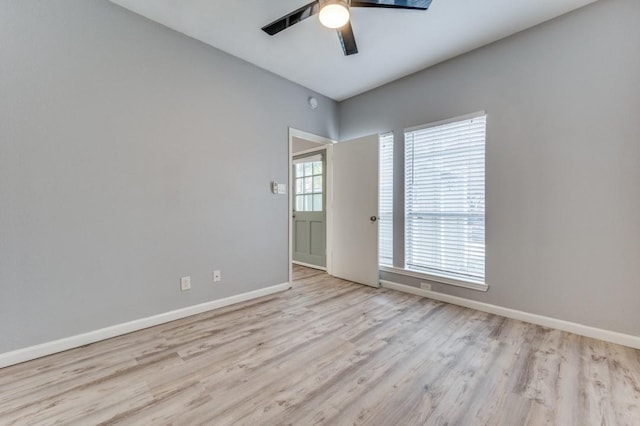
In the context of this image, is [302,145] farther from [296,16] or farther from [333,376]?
[333,376]

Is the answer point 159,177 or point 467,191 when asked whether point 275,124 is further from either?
point 467,191

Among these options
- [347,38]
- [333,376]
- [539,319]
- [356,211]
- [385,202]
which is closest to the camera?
[333,376]

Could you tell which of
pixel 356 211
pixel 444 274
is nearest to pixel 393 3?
pixel 356 211

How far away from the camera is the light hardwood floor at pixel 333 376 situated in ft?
4.65

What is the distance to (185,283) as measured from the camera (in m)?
2.67

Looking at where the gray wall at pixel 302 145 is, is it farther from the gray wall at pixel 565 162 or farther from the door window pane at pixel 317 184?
the gray wall at pixel 565 162

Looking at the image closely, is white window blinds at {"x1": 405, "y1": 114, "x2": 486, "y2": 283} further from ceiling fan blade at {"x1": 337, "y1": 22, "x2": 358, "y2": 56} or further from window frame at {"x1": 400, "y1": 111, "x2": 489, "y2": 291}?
ceiling fan blade at {"x1": 337, "y1": 22, "x2": 358, "y2": 56}

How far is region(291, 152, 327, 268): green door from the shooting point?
467 cm

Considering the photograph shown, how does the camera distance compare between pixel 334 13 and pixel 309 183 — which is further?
pixel 309 183

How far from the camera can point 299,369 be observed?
182 centimetres

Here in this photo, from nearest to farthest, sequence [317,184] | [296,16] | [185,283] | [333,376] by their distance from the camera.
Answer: [333,376] < [296,16] < [185,283] < [317,184]

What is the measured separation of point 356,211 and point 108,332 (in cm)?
301

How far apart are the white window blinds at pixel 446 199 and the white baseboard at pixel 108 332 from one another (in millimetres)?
2187

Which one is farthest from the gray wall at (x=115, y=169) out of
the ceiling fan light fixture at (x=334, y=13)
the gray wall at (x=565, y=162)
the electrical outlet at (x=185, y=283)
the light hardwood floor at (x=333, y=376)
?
the gray wall at (x=565, y=162)
